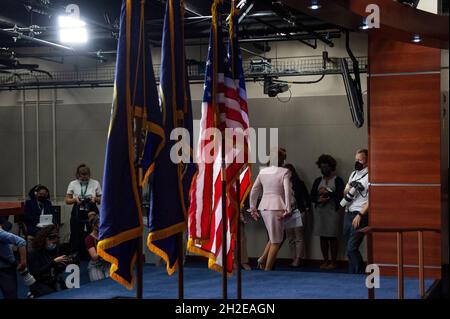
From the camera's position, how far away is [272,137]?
34.8 ft

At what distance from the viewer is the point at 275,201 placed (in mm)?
8266

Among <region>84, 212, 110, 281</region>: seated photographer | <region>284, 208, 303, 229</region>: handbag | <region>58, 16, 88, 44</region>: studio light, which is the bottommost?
<region>84, 212, 110, 281</region>: seated photographer

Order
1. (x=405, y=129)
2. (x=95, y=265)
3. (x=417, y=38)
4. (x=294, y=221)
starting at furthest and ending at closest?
(x=294, y=221) < (x=95, y=265) < (x=405, y=129) < (x=417, y=38)

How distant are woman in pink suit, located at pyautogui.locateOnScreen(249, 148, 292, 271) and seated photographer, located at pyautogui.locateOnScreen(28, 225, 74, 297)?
90.6 inches

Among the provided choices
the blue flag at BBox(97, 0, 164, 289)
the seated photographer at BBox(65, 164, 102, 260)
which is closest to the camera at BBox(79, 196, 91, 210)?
the seated photographer at BBox(65, 164, 102, 260)

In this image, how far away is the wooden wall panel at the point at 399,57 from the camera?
6.90 meters

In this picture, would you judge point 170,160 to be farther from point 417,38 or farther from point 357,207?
point 357,207

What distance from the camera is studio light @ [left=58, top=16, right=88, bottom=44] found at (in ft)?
24.0

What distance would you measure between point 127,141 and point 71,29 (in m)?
4.36

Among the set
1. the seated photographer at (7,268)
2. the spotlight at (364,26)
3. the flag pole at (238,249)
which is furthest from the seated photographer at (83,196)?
the flag pole at (238,249)

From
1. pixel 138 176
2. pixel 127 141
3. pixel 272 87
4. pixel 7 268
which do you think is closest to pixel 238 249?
pixel 138 176

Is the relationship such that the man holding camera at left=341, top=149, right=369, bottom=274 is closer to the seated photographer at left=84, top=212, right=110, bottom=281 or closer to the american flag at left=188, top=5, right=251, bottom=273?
the seated photographer at left=84, top=212, right=110, bottom=281

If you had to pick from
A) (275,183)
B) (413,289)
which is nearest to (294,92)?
(275,183)
